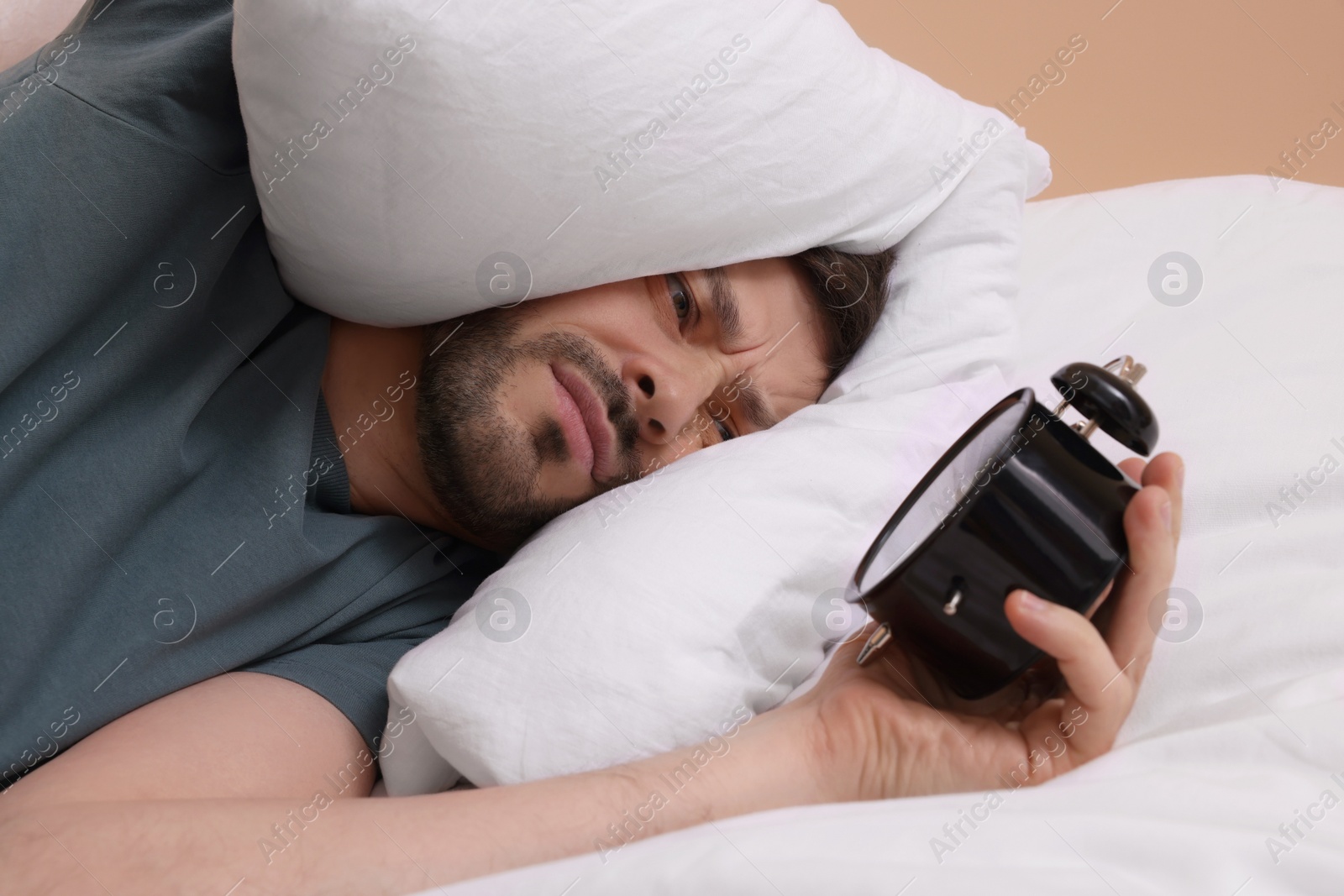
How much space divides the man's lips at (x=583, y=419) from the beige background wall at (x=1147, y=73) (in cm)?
96

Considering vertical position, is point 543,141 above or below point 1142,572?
above

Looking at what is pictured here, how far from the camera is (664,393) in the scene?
97 cm

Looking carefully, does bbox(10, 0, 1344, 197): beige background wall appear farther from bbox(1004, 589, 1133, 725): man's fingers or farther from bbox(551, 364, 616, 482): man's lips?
bbox(1004, 589, 1133, 725): man's fingers

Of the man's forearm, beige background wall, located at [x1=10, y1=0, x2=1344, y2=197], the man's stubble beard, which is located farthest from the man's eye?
beige background wall, located at [x1=10, y1=0, x2=1344, y2=197]

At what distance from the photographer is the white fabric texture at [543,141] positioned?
0.76 m

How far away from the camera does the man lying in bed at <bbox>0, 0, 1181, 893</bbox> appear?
2.12ft

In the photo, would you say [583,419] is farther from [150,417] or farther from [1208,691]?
[1208,691]

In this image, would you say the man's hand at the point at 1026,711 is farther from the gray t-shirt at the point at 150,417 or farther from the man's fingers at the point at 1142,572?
the gray t-shirt at the point at 150,417

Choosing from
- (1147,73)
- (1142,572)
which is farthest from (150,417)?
(1147,73)

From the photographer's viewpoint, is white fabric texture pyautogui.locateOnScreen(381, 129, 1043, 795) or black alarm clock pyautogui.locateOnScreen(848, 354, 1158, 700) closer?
black alarm clock pyautogui.locateOnScreen(848, 354, 1158, 700)

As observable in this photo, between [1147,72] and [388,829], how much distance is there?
4.84 ft

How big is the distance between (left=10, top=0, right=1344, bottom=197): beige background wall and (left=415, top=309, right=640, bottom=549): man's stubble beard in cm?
95

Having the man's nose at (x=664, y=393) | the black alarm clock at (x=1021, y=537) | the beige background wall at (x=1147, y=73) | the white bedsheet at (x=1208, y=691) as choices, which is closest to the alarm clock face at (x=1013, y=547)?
the black alarm clock at (x=1021, y=537)

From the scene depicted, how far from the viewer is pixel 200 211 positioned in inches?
36.5
